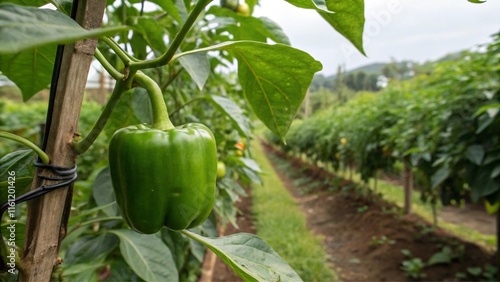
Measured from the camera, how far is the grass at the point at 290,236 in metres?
3.59

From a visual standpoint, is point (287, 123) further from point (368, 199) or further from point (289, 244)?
point (368, 199)

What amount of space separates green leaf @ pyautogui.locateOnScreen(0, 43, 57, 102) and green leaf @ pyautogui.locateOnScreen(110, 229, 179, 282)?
1.24ft

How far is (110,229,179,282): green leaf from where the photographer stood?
0.75 meters

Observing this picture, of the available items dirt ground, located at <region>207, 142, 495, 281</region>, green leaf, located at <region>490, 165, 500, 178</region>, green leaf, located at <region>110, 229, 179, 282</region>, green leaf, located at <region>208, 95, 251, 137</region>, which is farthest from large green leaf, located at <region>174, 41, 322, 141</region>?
dirt ground, located at <region>207, 142, 495, 281</region>

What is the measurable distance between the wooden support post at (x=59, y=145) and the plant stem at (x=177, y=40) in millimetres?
67

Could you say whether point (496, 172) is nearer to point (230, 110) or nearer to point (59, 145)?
point (230, 110)

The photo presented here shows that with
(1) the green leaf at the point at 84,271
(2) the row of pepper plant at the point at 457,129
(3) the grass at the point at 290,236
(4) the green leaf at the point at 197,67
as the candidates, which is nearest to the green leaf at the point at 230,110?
(4) the green leaf at the point at 197,67

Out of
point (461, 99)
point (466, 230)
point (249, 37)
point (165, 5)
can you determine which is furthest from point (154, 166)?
point (466, 230)

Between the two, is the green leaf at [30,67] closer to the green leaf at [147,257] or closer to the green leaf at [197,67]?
the green leaf at [197,67]

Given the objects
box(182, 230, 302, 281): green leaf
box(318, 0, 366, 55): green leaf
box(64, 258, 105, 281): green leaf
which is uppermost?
box(318, 0, 366, 55): green leaf

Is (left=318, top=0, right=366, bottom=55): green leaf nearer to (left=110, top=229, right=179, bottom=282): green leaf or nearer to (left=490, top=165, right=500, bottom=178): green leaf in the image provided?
(left=110, top=229, right=179, bottom=282): green leaf

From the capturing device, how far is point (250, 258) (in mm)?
546

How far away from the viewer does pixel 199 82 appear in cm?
69

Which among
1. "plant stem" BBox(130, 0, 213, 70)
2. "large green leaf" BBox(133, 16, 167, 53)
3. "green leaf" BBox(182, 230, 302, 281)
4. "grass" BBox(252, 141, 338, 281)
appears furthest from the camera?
"grass" BBox(252, 141, 338, 281)
